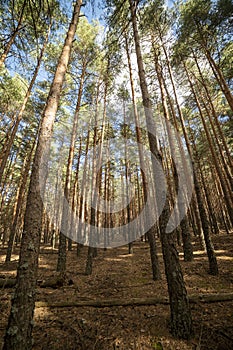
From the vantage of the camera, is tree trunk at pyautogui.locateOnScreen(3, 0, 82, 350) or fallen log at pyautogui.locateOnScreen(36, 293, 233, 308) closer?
tree trunk at pyautogui.locateOnScreen(3, 0, 82, 350)

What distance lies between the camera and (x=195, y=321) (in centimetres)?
329

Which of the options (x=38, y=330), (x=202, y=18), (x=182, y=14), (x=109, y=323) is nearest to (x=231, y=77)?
(x=202, y=18)

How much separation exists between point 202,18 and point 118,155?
12.1m

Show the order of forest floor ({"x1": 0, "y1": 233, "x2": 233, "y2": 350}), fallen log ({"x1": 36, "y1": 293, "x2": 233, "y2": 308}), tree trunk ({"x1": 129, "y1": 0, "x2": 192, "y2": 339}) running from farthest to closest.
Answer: fallen log ({"x1": 36, "y1": 293, "x2": 233, "y2": 308})
tree trunk ({"x1": 129, "y1": 0, "x2": 192, "y2": 339})
forest floor ({"x1": 0, "y1": 233, "x2": 233, "y2": 350})

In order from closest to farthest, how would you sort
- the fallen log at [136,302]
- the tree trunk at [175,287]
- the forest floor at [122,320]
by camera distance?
the forest floor at [122,320] → the tree trunk at [175,287] → the fallen log at [136,302]

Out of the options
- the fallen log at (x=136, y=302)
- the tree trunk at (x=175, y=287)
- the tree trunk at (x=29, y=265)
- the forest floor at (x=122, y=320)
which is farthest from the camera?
the fallen log at (x=136, y=302)

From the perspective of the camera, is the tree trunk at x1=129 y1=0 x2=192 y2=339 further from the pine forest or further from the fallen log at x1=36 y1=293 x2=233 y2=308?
the fallen log at x1=36 y1=293 x2=233 y2=308

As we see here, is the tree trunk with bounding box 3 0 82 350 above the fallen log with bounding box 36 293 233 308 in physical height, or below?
above

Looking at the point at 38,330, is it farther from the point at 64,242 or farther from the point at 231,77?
the point at 231,77

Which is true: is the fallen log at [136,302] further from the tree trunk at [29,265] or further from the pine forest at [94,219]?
the tree trunk at [29,265]

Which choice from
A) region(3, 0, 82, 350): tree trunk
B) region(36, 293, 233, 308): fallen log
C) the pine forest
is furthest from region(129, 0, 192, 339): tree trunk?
region(3, 0, 82, 350): tree trunk

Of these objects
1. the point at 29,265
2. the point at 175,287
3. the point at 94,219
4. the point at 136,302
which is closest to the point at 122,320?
the point at 136,302

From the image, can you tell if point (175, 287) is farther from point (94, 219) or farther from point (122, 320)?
A: point (94, 219)

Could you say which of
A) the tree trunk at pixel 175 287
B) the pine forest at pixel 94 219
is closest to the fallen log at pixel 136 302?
the pine forest at pixel 94 219
